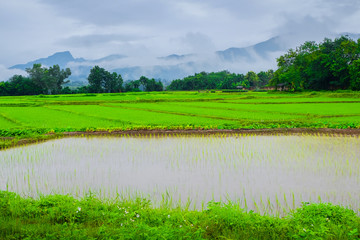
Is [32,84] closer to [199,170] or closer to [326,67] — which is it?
[326,67]

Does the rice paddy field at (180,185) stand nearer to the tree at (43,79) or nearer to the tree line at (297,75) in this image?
the tree line at (297,75)

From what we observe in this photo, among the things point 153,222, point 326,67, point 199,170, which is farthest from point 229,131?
point 326,67

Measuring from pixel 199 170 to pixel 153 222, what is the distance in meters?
2.60

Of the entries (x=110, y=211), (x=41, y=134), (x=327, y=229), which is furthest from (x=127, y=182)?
(x=41, y=134)

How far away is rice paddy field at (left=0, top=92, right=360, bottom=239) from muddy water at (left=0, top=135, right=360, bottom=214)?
2cm

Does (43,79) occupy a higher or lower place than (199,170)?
higher

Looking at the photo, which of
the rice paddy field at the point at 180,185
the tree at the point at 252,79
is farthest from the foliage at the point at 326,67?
the rice paddy field at the point at 180,185

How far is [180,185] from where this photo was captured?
17.1 ft

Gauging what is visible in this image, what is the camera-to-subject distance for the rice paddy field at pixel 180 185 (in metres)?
3.39

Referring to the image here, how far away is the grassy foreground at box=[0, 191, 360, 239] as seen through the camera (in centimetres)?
318

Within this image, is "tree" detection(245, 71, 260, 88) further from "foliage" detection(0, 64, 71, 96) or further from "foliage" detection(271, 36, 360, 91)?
"foliage" detection(0, 64, 71, 96)

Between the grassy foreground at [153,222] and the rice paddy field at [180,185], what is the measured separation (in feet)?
0.05

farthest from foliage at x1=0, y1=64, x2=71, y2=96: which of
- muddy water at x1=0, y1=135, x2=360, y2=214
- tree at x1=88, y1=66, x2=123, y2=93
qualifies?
muddy water at x1=0, y1=135, x2=360, y2=214

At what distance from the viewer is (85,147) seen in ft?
28.5
